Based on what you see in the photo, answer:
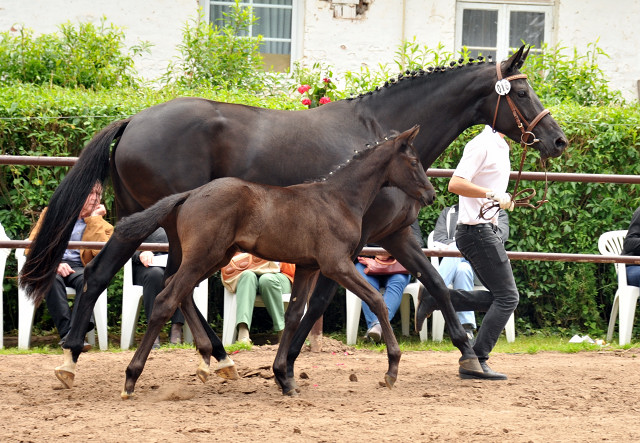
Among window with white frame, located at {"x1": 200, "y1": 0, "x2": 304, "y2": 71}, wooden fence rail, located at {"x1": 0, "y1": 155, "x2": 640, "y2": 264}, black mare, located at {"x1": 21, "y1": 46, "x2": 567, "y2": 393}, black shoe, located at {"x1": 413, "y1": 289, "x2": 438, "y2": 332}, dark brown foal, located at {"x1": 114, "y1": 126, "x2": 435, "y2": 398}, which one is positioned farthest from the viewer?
window with white frame, located at {"x1": 200, "y1": 0, "x2": 304, "y2": 71}

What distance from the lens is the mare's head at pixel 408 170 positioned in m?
5.39

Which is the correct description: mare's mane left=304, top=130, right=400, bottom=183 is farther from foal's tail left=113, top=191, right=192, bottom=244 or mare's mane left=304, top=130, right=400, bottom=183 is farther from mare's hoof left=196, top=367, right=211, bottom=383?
mare's hoof left=196, top=367, right=211, bottom=383

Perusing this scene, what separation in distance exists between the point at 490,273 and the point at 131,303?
3350mm

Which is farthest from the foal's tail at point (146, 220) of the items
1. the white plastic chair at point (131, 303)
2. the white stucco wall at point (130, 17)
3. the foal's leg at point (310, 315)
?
the white stucco wall at point (130, 17)

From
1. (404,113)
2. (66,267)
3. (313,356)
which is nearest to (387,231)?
(404,113)

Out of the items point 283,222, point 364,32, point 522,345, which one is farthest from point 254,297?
point 364,32

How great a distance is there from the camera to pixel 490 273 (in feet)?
19.8

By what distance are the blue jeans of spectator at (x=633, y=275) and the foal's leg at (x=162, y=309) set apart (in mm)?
4801

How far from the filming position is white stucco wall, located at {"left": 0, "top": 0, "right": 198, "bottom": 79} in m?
11.9

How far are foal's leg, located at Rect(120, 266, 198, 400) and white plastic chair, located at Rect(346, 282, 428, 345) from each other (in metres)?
3.01

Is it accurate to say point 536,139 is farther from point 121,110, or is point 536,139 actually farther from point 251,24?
point 251,24

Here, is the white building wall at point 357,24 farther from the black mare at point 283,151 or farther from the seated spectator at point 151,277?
the black mare at point 283,151

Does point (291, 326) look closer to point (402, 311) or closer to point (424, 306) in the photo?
point (424, 306)

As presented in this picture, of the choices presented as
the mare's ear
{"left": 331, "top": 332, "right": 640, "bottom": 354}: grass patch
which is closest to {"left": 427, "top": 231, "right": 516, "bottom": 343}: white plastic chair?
{"left": 331, "top": 332, "right": 640, "bottom": 354}: grass patch
